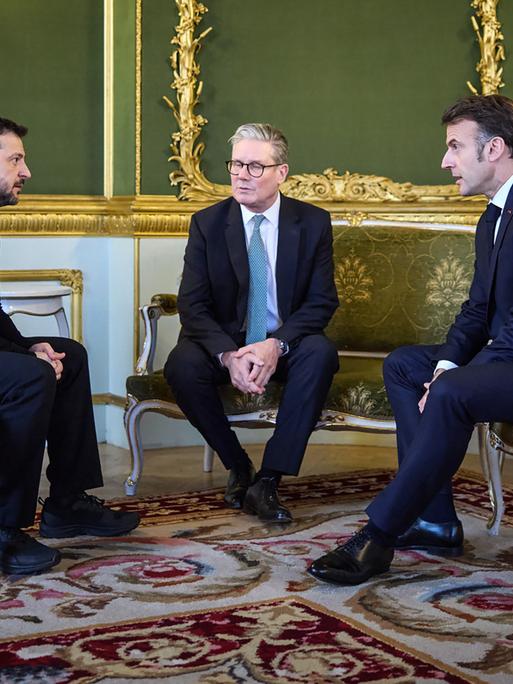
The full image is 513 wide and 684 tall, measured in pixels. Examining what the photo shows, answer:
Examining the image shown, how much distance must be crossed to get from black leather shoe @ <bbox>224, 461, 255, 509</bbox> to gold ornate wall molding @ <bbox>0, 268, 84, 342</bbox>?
1450 mm

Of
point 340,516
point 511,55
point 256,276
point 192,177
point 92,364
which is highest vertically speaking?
point 511,55

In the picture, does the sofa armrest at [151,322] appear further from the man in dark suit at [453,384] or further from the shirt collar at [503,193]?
the shirt collar at [503,193]

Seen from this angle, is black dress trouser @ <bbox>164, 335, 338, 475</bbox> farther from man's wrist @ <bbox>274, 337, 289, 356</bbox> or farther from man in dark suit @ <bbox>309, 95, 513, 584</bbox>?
man in dark suit @ <bbox>309, 95, 513, 584</bbox>

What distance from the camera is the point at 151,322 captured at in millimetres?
4207

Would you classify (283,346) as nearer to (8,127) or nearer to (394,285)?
Result: (394,285)

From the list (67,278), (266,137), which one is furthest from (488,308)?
(67,278)

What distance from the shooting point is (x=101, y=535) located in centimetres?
333

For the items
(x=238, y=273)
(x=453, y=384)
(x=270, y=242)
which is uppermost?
(x=270, y=242)

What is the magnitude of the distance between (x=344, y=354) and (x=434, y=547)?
133 cm

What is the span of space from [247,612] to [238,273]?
1.49 m

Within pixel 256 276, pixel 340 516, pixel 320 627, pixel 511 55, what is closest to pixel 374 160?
pixel 511 55

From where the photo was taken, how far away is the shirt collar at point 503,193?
3238mm

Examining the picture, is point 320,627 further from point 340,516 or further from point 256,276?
point 256,276

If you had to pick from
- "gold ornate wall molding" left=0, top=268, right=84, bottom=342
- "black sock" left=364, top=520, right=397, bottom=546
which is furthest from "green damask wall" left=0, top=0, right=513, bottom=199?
"black sock" left=364, top=520, right=397, bottom=546
